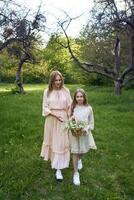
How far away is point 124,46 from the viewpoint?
118 ft

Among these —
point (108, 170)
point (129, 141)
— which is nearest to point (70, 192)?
point (108, 170)

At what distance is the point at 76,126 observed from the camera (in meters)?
8.38

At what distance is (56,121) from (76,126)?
2.14 feet

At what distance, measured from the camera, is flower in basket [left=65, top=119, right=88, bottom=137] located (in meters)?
8.38

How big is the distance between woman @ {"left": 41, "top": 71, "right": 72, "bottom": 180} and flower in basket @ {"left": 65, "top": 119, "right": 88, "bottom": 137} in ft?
1.09

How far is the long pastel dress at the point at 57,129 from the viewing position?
883cm

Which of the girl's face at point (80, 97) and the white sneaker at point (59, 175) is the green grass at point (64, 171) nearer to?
the white sneaker at point (59, 175)

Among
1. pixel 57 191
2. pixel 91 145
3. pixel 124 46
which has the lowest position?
pixel 57 191

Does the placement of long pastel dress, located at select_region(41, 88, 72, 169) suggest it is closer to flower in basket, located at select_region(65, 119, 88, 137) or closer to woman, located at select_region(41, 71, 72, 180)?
woman, located at select_region(41, 71, 72, 180)

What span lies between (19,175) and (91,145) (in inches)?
66.3

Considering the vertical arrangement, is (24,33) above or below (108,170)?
above

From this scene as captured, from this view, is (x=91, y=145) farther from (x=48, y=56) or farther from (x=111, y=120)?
(x=48, y=56)

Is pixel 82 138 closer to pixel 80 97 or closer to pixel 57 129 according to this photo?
pixel 57 129

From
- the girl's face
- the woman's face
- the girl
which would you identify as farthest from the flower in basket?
the woman's face
